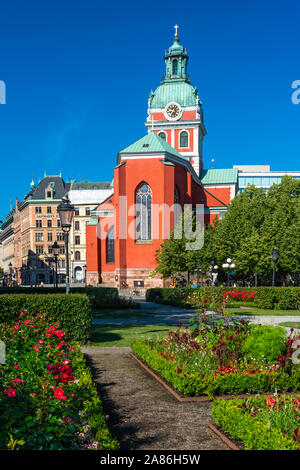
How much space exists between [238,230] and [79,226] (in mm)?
41093

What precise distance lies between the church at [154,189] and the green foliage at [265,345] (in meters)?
31.9

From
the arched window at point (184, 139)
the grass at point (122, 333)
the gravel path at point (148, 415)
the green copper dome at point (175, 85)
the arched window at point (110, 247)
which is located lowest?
the grass at point (122, 333)

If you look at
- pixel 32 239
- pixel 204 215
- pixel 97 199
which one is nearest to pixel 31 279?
pixel 32 239

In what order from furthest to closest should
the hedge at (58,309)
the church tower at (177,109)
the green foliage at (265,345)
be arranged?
the church tower at (177,109), the hedge at (58,309), the green foliage at (265,345)

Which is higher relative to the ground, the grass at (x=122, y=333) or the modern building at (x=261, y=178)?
the modern building at (x=261, y=178)

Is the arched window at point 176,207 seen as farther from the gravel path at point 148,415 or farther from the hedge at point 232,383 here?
the hedge at point 232,383

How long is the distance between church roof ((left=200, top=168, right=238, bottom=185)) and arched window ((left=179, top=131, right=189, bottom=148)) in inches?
232

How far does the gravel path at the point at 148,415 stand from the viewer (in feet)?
18.6

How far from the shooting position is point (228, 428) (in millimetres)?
5695

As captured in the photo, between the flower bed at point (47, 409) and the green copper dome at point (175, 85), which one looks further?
the green copper dome at point (175, 85)

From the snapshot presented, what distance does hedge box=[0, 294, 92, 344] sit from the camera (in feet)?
40.5

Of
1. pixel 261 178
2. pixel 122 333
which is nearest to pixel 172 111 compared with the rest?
pixel 122 333

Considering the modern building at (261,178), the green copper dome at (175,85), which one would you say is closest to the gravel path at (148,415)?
the green copper dome at (175,85)

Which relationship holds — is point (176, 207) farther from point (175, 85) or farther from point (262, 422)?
point (262, 422)
